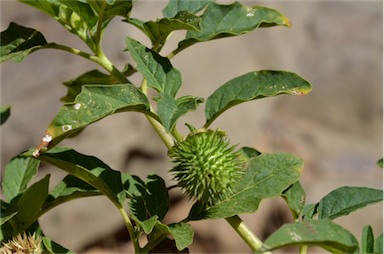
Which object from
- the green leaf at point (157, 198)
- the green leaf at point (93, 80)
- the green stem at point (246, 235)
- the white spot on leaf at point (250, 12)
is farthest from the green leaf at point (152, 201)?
the white spot on leaf at point (250, 12)

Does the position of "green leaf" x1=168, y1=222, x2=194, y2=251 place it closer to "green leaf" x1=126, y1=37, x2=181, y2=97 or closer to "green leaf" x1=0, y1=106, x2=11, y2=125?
"green leaf" x1=126, y1=37, x2=181, y2=97

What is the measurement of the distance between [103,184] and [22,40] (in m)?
0.29

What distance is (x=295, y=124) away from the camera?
577cm

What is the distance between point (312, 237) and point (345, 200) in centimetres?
37

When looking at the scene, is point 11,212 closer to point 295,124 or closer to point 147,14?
point 147,14

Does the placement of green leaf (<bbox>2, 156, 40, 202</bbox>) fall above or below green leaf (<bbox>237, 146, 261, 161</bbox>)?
below

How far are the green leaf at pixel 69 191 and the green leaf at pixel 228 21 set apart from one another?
0.28 meters

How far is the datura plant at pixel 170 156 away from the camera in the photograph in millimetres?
934

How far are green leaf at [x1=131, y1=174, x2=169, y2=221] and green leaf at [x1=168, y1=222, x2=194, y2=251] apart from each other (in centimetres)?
5

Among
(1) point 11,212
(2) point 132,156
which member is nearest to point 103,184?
(1) point 11,212

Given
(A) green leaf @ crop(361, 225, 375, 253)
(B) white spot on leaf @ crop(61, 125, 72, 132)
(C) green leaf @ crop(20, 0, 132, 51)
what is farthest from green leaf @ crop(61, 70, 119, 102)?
(A) green leaf @ crop(361, 225, 375, 253)

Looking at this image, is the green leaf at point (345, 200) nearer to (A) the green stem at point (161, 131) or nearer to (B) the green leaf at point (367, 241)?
(B) the green leaf at point (367, 241)

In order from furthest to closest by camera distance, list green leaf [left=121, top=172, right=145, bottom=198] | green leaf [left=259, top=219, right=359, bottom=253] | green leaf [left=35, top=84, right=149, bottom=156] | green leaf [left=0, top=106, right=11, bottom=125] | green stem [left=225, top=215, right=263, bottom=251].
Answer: green leaf [left=0, top=106, right=11, bottom=125], green leaf [left=121, top=172, right=145, bottom=198], green stem [left=225, top=215, right=263, bottom=251], green leaf [left=35, top=84, right=149, bottom=156], green leaf [left=259, top=219, right=359, bottom=253]

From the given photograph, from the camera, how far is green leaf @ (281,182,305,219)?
106 cm
